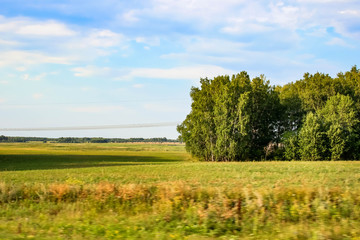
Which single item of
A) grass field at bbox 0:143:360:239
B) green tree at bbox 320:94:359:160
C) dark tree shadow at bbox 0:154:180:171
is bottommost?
dark tree shadow at bbox 0:154:180:171

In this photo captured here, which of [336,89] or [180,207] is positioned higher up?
[336,89]

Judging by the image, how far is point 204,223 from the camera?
9531 mm

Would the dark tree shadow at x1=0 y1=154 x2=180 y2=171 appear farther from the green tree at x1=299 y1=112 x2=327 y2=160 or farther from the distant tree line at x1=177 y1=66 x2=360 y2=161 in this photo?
the green tree at x1=299 y1=112 x2=327 y2=160

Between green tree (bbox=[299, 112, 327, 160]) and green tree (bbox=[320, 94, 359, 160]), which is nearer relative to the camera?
green tree (bbox=[320, 94, 359, 160])

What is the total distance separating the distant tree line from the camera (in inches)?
2318

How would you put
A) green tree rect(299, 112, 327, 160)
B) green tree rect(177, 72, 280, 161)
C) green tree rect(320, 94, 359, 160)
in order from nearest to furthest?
green tree rect(320, 94, 359, 160), green tree rect(299, 112, 327, 160), green tree rect(177, 72, 280, 161)

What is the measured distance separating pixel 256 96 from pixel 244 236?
61.5 m

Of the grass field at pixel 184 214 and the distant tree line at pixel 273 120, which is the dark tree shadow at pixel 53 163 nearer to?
the distant tree line at pixel 273 120

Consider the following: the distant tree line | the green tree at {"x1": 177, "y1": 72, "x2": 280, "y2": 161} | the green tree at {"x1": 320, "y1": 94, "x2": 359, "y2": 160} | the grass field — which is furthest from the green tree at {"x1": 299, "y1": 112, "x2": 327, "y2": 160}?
the grass field

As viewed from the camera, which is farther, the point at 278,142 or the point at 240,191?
the point at 278,142

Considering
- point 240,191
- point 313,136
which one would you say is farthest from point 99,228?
point 313,136

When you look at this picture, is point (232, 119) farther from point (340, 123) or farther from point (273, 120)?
point (340, 123)

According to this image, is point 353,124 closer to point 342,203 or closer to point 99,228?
point 342,203

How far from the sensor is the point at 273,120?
224 feet
